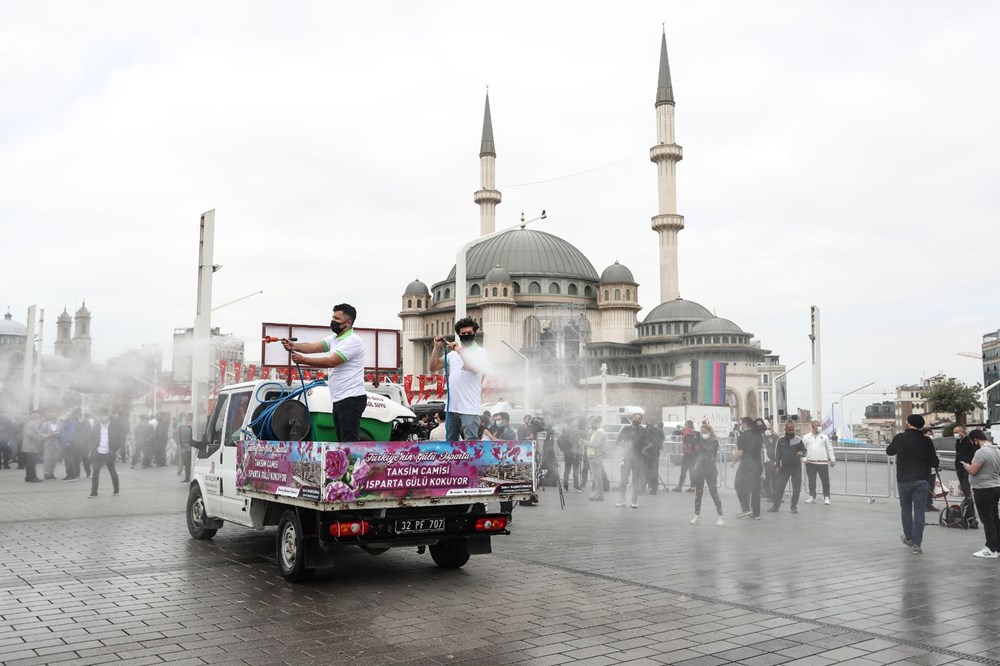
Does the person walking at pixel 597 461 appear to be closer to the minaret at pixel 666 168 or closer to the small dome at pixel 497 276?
the minaret at pixel 666 168

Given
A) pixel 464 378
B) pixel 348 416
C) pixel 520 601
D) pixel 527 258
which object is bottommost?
pixel 520 601

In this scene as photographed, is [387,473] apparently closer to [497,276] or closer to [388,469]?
[388,469]

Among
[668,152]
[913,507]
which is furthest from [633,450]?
[668,152]

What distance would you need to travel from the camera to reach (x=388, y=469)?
716 cm

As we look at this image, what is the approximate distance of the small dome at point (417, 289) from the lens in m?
103

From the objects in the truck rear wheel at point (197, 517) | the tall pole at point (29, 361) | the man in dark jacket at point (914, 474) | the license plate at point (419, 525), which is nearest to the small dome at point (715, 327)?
the tall pole at point (29, 361)

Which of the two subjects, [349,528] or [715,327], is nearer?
[349,528]

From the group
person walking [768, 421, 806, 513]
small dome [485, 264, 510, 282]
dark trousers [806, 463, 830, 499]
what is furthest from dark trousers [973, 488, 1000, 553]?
small dome [485, 264, 510, 282]

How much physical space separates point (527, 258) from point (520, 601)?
89079mm

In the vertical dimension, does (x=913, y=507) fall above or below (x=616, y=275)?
below

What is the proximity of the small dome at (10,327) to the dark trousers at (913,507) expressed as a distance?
12455 centimetres

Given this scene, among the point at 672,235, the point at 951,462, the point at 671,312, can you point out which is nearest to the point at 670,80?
the point at 672,235

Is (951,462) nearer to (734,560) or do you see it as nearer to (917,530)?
(917,530)

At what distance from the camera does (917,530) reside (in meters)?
9.84
